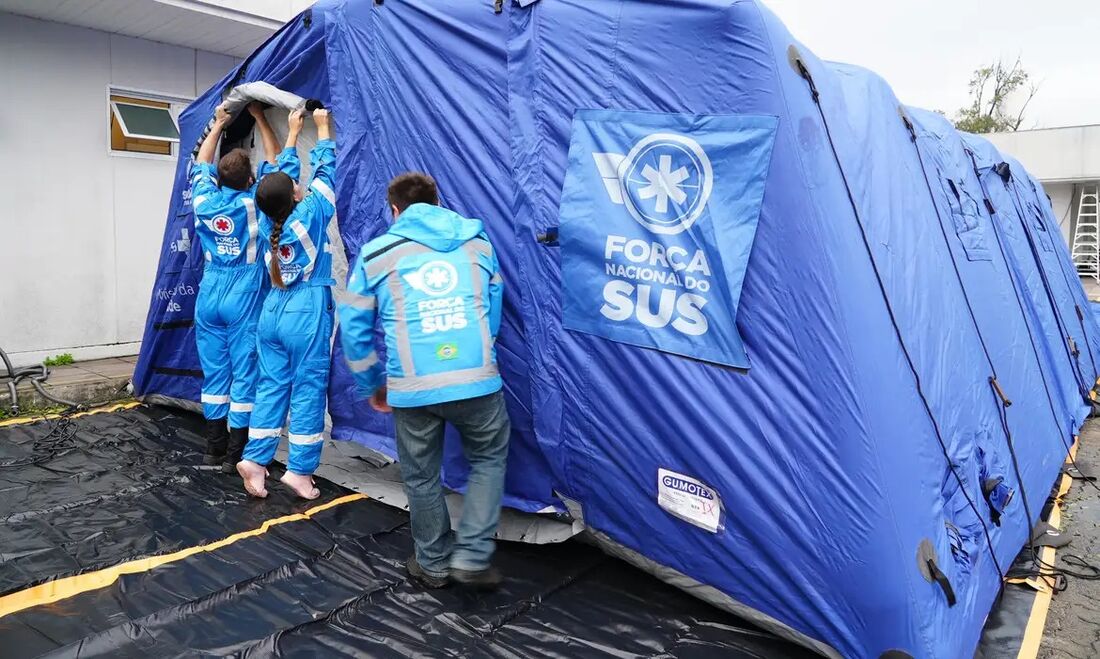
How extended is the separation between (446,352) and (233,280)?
6.33 feet

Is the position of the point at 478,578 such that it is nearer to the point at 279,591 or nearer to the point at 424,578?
the point at 424,578

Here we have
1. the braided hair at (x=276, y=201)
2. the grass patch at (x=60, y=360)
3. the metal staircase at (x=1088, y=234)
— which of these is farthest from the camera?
the metal staircase at (x=1088, y=234)

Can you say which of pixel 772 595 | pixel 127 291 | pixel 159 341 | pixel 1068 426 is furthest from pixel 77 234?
pixel 1068 426

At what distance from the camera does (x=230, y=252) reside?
3865 mm

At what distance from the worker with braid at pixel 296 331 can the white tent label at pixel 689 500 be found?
1.92m

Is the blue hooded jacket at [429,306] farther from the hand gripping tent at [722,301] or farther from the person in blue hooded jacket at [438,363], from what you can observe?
the hand gripping tent at [722,301]

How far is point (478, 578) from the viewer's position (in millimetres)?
2635

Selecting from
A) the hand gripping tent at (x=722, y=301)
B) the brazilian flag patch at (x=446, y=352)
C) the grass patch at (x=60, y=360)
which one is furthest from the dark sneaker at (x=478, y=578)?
the grass patch at (x=60, y=360)

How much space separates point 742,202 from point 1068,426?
12.1 feet

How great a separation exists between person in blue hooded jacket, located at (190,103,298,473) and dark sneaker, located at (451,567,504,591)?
1.86 meters

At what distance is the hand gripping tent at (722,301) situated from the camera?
221cm

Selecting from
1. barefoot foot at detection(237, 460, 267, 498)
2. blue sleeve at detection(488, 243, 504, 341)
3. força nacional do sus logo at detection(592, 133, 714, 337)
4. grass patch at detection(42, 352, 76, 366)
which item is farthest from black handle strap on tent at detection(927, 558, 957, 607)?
grass patch at detection(42, 352, 76, 366)

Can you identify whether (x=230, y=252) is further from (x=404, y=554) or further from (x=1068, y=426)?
(x=1068, y=426)

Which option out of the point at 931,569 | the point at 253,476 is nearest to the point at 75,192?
the point at 253,476
